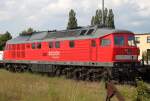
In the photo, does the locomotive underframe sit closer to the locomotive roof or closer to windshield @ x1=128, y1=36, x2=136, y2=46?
windshield @ x1=128, y1=36, x2=136, y2=46

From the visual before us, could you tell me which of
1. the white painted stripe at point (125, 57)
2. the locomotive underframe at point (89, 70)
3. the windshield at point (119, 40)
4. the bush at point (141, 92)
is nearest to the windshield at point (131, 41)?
the windshield at point (119, 40)

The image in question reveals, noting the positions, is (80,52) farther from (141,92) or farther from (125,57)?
(141,92)

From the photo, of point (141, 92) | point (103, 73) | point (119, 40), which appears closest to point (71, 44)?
point (103, 73)

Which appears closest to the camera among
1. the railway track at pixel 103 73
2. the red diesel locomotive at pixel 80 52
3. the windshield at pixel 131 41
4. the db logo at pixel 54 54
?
the railway track at pixel 103 73

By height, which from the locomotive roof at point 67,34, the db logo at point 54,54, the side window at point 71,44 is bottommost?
the db logo at point 54,54

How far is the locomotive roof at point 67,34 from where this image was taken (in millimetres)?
24047

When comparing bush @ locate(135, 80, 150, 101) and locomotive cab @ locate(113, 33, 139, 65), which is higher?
locomotive cab @ locate(113, 33, 139, 65)

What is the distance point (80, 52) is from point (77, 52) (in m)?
0.35

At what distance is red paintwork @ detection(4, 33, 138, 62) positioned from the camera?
23.2 m

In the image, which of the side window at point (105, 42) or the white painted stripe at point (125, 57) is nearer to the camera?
the white painted stripe at point (125, 57)

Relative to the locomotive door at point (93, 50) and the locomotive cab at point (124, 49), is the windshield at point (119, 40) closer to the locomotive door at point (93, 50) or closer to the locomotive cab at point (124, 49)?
the locomotive cab at point (124, 49)

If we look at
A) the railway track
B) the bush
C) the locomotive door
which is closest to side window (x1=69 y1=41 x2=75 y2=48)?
the railway track

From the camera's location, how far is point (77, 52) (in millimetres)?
25547

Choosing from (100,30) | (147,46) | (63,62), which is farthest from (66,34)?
(147,46)
